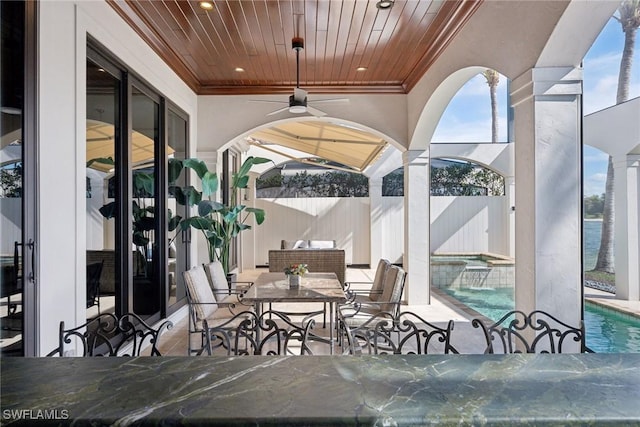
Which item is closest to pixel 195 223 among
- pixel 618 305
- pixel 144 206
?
pixel 144 206

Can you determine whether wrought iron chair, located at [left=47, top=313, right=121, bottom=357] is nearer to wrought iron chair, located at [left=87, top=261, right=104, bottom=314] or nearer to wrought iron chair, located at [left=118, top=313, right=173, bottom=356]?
wrought iron chair, located at [left=118, top=313, right=173, bottom=356]

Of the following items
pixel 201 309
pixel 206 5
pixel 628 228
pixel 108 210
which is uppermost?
pixel 206 5

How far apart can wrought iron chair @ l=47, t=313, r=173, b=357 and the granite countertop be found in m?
0.59

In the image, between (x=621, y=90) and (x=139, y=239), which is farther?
(x=621, y=90)

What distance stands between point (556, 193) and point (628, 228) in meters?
4.72

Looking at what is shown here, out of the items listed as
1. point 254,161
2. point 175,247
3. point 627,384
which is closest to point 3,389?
point 627,384

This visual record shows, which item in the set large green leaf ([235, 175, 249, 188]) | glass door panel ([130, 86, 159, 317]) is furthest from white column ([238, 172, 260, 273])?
glass door panel ([130, 86, 159, 317])

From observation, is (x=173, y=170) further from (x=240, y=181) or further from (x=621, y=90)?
(x=621, y=90)

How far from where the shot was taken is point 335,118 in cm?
627

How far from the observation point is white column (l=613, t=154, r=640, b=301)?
19.8ft

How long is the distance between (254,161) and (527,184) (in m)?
4.12

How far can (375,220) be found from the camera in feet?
35.3

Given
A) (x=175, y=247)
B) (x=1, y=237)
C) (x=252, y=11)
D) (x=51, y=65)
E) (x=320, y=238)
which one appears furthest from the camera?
(x=320, y=238)

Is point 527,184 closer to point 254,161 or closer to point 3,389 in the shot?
point 3,389
